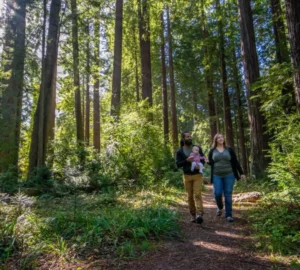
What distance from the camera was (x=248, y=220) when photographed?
5328 millimetres

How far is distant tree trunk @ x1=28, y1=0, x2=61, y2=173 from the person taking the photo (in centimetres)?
995

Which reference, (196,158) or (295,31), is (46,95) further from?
(295,31)

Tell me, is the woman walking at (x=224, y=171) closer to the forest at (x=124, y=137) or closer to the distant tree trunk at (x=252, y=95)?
the forest at (x=124, y=137)

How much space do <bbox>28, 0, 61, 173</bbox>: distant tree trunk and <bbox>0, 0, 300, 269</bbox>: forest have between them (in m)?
0.04

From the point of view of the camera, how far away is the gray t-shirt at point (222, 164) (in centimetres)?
552

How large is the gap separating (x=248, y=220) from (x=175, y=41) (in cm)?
1562

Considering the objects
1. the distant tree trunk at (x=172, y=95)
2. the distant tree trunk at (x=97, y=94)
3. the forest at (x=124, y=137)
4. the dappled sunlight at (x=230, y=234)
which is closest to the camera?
the forest at (x=124, y=137)

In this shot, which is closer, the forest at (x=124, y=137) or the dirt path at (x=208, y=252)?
the dirt path at (x=208, y=252)

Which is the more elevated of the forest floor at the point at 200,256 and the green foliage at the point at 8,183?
the green foliage at the point at 8,183

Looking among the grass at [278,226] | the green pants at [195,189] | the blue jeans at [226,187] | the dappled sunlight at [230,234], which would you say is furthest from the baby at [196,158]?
the grass at [278,226]

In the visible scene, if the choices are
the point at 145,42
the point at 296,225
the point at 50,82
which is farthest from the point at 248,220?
the point at 145,42

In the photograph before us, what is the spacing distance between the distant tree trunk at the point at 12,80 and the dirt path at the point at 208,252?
8.76m

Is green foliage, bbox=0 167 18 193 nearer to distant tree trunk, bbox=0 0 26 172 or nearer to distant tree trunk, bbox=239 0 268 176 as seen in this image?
distant tree trunk, bbox=0 0 26 172

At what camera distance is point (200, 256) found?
3611 millimetres
